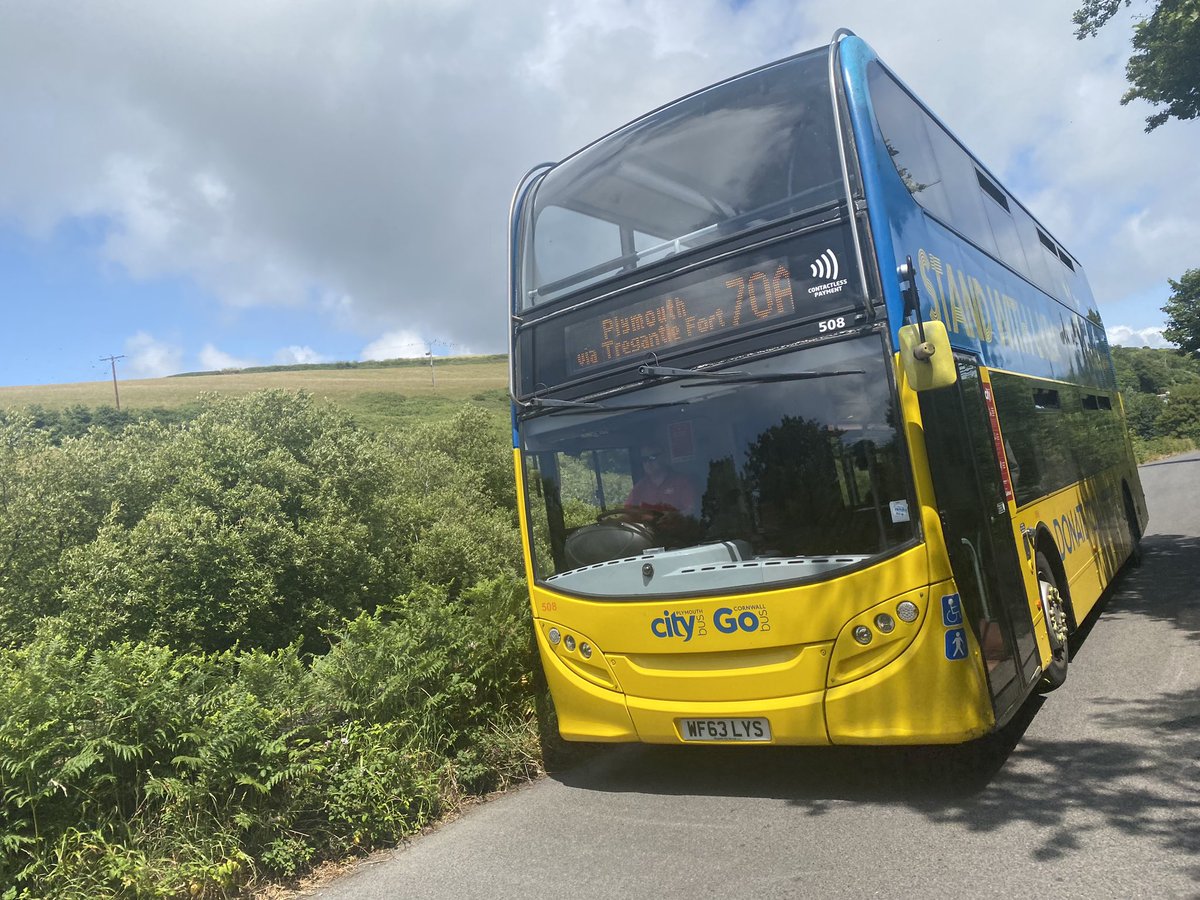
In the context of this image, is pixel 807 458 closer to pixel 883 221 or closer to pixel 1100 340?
pixel 883 221

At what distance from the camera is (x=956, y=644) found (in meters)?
4.78

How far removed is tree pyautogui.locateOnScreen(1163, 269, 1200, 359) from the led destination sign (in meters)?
35.0

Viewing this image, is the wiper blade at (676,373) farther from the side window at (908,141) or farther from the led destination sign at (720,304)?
the side window at (908,141)

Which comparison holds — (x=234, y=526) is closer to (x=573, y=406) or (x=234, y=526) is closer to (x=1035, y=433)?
(x=573, y=406)

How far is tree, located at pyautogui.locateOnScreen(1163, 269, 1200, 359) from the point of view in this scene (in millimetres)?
34438

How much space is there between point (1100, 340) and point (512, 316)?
10.3 m

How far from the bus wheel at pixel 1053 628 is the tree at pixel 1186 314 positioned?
32817mm

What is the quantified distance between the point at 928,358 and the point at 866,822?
7.99ft

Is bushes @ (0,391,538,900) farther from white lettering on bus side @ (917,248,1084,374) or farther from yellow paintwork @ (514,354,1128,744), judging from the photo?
white lettering on bus side @ (917,248,1084,374)

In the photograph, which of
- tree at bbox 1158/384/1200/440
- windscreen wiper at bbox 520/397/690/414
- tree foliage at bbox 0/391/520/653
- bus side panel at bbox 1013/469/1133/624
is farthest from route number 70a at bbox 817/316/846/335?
tree at bbox 1158/384/1200/440

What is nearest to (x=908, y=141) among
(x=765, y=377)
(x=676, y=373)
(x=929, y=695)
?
(x=765, y=377)

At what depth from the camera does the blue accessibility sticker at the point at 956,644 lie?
187 inches

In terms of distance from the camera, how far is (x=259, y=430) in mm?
23641

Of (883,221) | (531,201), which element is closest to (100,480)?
(531,201)
